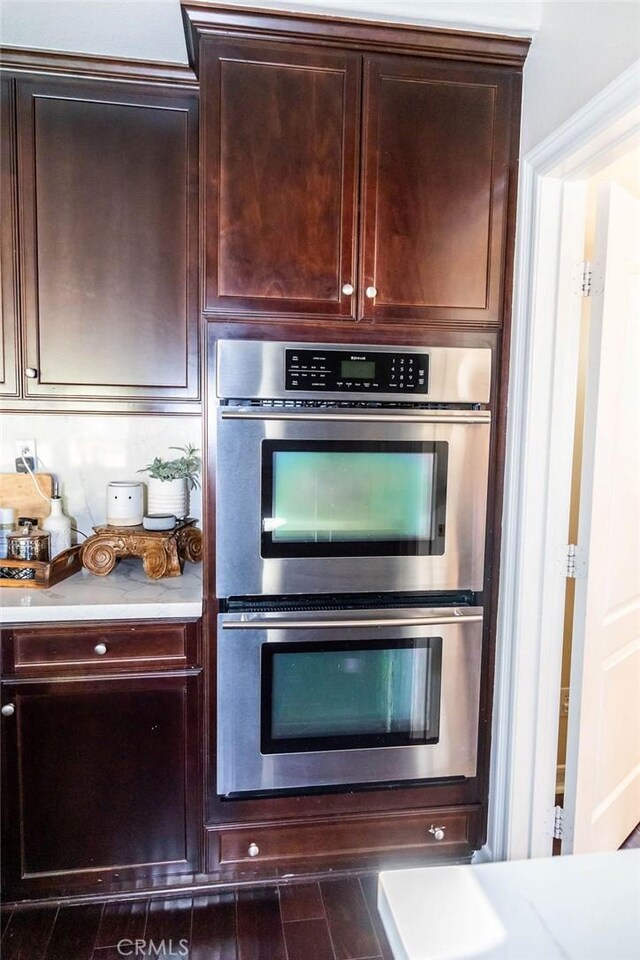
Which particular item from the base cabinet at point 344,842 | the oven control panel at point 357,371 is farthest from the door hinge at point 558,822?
the oven control panel at point 357,371

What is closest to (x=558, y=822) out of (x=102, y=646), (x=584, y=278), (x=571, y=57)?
(x=102, y=646)

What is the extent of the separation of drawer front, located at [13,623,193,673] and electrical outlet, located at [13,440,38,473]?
788 millimetres

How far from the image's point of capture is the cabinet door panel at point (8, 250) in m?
1.79

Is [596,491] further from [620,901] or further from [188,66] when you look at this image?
[188,66]

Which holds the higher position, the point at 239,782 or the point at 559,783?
the point at 239,782

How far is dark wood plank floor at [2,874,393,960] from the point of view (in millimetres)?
1601

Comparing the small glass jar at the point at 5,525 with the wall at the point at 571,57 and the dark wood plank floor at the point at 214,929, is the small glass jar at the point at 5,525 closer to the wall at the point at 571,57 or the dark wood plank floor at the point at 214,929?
the dark wood plank floor at the point at 214,929

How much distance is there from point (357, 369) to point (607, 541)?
0.88 metres

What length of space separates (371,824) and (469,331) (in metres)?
1.52

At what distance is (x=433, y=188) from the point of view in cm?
171

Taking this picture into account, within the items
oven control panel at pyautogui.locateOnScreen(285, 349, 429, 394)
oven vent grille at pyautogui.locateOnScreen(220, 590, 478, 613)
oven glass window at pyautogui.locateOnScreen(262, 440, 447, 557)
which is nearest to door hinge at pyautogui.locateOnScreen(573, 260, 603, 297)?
oven control panel at pyautogui.locateOnScreen(285, 349, 429, 394)

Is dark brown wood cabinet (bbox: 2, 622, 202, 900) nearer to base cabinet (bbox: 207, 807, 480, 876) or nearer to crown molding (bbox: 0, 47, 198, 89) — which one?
base cabinet (bbox: 207, 807, 480, 876)

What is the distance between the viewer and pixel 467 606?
1.83 m

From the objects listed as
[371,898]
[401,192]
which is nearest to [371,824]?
[371,898]
